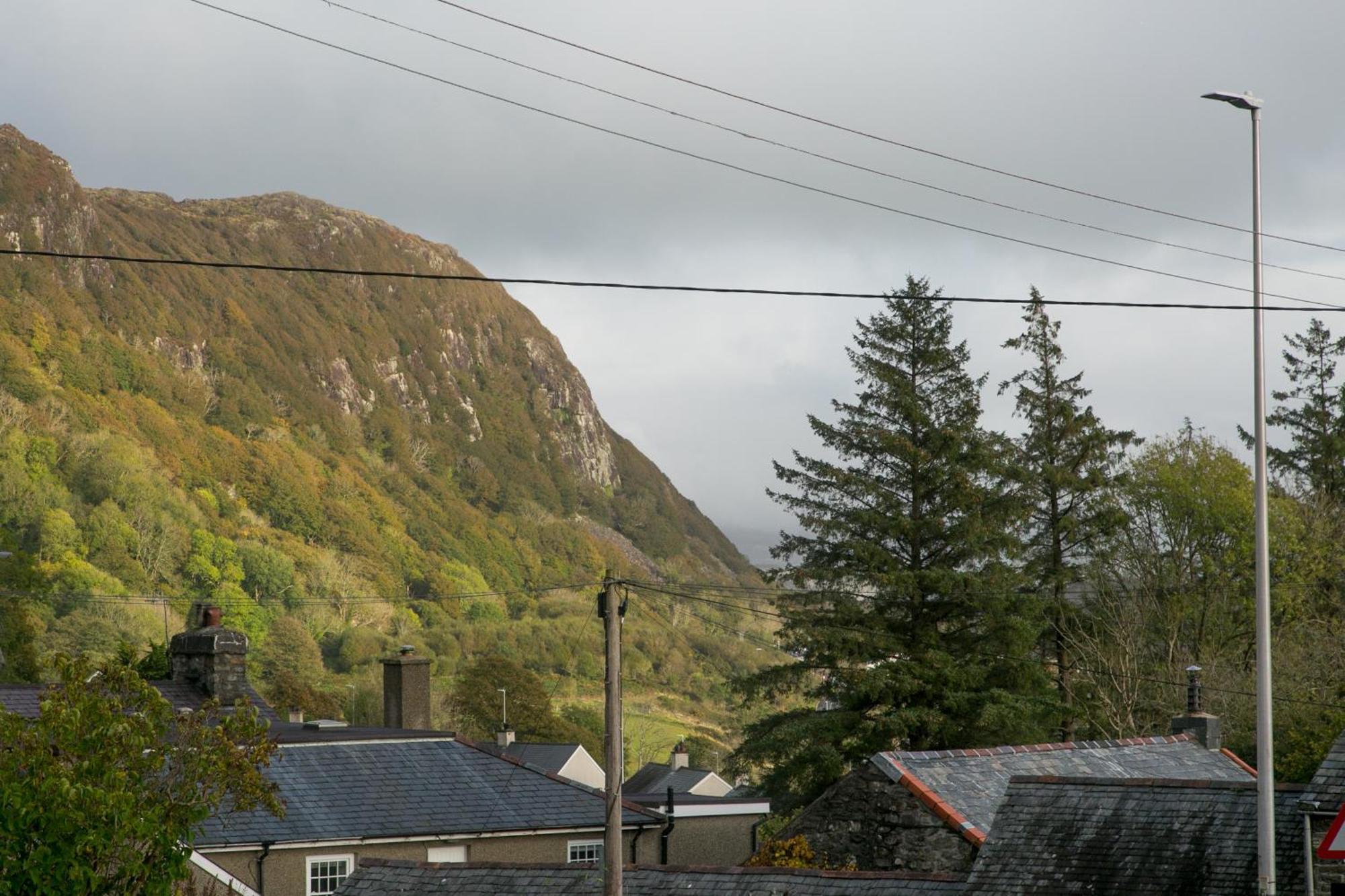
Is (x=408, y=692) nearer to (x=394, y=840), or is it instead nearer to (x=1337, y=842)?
(x=394, y=840)

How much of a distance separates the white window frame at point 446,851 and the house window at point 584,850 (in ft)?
7.13

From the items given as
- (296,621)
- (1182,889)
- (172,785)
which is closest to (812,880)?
(1182,889)

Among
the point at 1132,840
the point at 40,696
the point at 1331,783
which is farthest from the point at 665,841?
the point at 1331,783

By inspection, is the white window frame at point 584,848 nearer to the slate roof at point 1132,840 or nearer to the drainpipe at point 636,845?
the drainpipe at point 636,845

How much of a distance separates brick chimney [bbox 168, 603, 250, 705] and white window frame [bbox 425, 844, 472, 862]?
7309 millimetres

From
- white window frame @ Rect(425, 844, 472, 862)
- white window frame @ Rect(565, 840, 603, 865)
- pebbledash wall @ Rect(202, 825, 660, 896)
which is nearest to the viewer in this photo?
pebbledash wall @ Rect(202, 825, 660, 896)

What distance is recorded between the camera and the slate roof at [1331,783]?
18.4m

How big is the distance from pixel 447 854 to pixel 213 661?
834 cm

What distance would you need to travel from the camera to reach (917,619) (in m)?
49.7

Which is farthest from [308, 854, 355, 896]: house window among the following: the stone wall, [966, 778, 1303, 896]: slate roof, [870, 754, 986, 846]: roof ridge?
[966, 778, 1303, 896]: slate roof

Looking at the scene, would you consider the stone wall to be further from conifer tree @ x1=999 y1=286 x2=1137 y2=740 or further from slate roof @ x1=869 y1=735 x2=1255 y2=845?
conifer tree @ x1=999 y1=286 x2=1137 y2=740

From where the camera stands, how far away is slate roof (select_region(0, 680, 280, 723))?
1214 inches

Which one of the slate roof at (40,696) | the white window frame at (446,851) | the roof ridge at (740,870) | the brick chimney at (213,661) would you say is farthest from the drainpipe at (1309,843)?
the brick chimney at (213,661)

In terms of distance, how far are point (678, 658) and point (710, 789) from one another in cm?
10324
